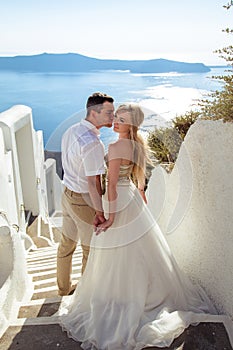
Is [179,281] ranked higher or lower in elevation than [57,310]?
higher

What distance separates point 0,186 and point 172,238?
1905 mm

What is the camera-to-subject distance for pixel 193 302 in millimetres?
2443

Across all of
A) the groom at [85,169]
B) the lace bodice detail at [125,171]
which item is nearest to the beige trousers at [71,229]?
the groom at [85,169]

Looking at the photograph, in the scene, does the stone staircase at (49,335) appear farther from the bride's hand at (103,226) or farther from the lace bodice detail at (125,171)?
the lace bodice detail at (125,171)

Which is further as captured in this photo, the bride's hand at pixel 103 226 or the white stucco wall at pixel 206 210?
the bride's hand at pixel 103 226

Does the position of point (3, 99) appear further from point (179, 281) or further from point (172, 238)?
point (179, 281)

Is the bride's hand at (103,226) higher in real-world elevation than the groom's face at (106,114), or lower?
lower

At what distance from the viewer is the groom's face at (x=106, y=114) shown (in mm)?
2496

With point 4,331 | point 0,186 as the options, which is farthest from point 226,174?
point 0,186

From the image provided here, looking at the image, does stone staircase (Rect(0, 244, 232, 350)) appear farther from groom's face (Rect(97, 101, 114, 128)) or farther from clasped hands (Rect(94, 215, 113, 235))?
groom's face (Rect(97, 101, 114, 128))

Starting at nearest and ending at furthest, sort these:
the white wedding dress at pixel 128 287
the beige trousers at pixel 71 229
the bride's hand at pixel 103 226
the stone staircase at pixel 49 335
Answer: the stone staircase at pixel 49 335
the white wedding dress at pixel 128 287
the bride's hand at pixel 103 226
the beige trousers at pixel 71 229

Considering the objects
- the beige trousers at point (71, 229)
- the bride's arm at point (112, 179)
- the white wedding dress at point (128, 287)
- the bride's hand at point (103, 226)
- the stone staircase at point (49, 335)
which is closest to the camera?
the stone staircase at point (49, 335)

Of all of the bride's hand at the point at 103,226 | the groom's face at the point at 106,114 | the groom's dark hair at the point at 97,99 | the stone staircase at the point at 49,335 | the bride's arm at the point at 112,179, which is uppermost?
the groom's dark hair at the point at 97,99

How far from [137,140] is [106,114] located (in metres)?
0.34
